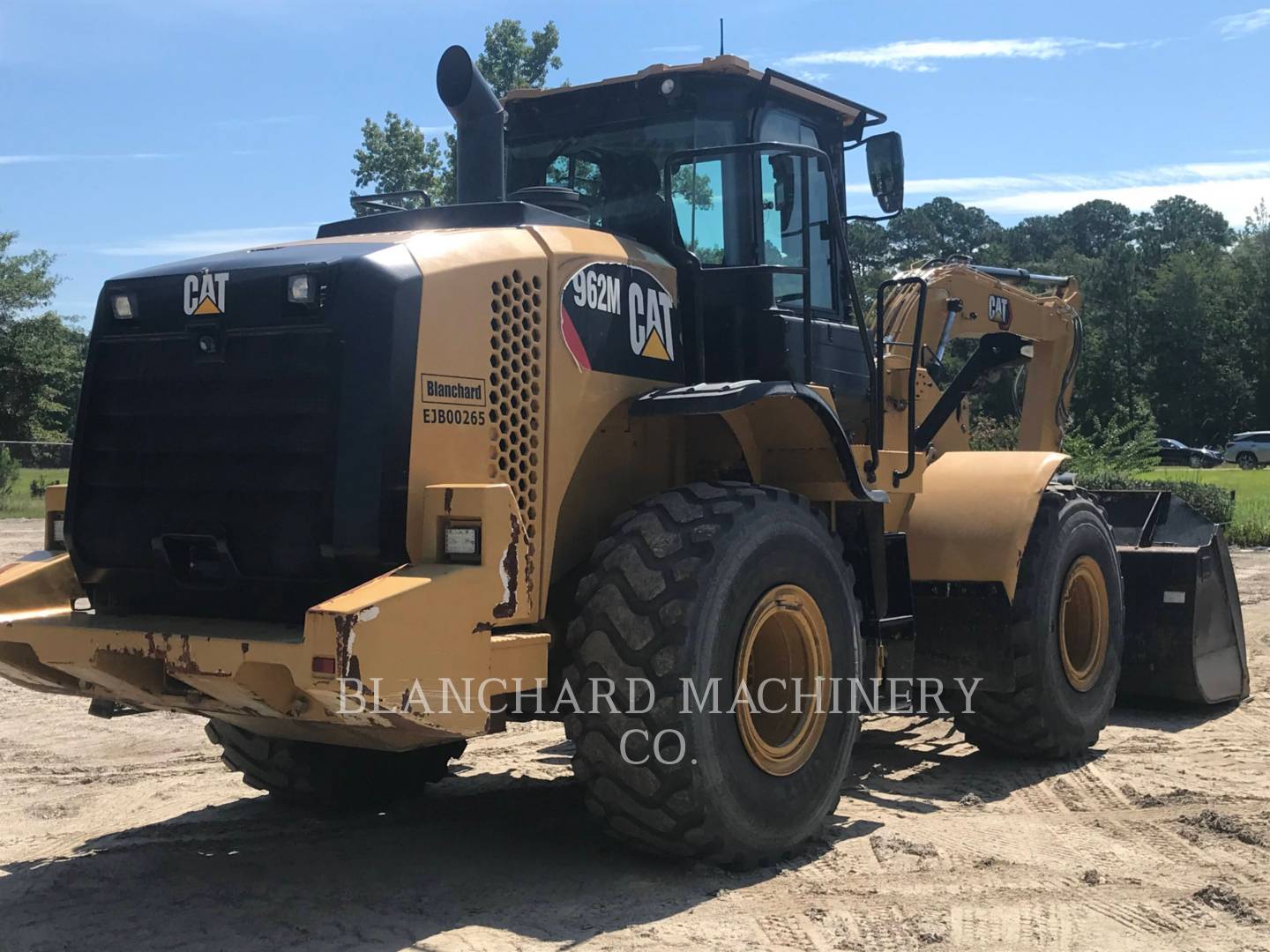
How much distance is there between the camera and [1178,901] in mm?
4824

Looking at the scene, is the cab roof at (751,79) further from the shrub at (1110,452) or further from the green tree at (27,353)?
the green tree at (27,353)

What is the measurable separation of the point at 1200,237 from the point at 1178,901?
347 feet

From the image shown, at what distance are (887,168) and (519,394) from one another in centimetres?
283

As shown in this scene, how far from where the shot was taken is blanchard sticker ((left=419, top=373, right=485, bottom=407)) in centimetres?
460

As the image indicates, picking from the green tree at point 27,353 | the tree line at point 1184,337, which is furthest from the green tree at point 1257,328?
the green tree at point 27,353

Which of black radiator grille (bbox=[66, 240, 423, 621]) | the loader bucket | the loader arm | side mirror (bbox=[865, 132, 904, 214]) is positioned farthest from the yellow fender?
black radiator grille (bbox=[66, 240, 423, 621])

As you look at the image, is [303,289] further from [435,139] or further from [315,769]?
[435,139]

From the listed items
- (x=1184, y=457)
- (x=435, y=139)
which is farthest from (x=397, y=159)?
(x=1184, y=457)

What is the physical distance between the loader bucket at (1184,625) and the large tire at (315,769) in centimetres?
468

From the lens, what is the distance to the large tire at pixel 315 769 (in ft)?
19.9

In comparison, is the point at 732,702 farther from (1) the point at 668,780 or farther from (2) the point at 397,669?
(2) the point at 397,669

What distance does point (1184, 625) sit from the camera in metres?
8.49

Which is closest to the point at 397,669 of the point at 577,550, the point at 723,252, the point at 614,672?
the point at 614,672

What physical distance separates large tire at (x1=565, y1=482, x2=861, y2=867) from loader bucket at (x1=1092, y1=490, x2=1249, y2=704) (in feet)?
14.0
